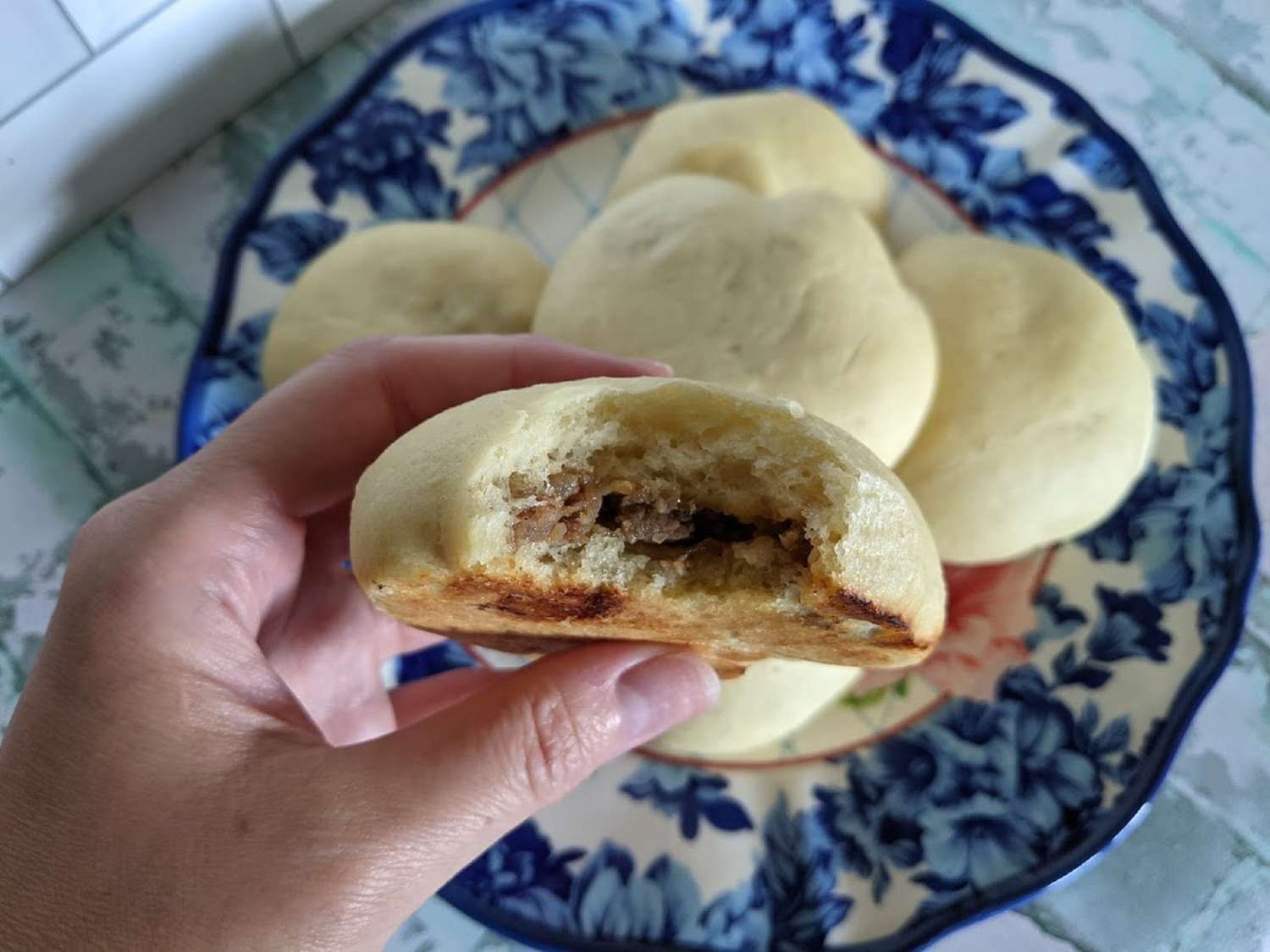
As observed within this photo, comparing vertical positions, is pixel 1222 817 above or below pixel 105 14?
below

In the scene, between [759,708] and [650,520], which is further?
[759,708]

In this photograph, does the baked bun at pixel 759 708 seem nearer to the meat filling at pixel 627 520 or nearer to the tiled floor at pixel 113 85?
the meat filling at pixel 627 520

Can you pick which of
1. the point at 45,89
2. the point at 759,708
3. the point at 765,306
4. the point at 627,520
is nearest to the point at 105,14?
the point at 45,89

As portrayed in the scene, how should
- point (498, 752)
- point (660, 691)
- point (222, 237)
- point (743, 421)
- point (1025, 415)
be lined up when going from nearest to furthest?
point (743, 421), point (498, 752), point (660, 691), point (1025, 415), point (222, 237)

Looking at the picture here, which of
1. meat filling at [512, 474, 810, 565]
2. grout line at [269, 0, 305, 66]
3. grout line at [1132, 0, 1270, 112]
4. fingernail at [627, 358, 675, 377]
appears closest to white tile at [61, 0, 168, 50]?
grout line at [269, 0, 305, 66]

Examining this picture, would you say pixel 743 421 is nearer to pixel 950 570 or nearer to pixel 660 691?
pixel 660 691

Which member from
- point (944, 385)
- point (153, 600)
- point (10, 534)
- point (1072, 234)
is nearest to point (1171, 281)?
point (1072, 234)

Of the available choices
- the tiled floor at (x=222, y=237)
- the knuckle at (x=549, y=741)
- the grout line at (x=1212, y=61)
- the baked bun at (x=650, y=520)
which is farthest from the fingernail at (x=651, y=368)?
the grout line at (x=1212, y=61)
